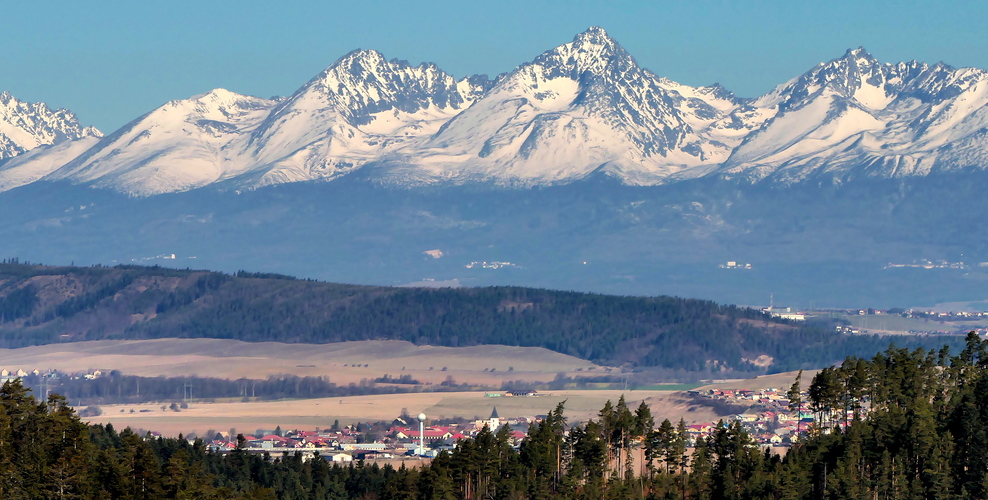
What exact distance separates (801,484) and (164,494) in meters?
42.8

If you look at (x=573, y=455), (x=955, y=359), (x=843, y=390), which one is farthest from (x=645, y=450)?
(x=955, y=359)

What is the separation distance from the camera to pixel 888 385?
170125 millimetres

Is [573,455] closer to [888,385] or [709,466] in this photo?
[709,466]

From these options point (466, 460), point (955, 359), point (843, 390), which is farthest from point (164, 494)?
point (955, 359)

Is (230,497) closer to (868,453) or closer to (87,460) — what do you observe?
(87,460)

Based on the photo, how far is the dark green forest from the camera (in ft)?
444

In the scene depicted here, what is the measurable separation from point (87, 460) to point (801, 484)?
4765cm

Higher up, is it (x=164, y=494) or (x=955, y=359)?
(x=955, y=359)

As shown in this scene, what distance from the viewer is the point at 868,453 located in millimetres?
149750

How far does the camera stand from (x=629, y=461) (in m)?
168

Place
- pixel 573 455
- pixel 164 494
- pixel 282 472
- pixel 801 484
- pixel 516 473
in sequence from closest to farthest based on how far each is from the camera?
pixel 164 494
pixel 801 484
pixel 516 473
pixel 573 455
pixel 282 472

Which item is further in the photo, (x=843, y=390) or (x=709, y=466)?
(x=843, y=390)

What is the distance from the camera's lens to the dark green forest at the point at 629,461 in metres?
135

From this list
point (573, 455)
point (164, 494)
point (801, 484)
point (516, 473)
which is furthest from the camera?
point (573, 455)
